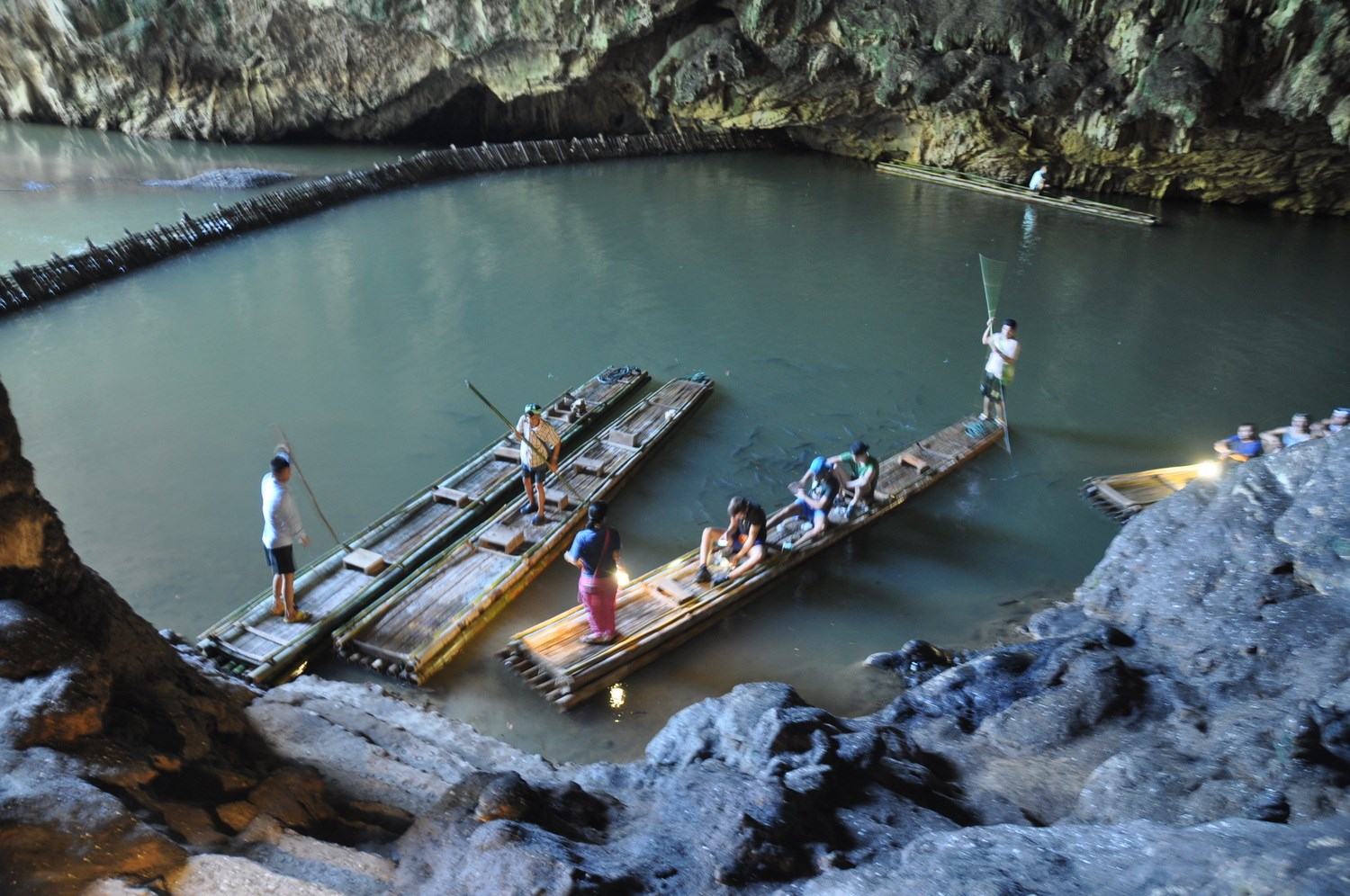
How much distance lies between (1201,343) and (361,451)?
42.1ft

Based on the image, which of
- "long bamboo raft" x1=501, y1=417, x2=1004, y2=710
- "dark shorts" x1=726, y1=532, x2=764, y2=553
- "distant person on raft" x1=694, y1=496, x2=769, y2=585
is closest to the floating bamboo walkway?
"long bamboo raft" x1=501, y1=417, x2=1004, y2=710

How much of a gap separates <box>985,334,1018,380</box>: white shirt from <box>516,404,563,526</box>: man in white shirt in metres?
5.79

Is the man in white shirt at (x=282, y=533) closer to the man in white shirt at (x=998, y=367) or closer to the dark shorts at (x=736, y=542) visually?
the dark shorts at (x=736, y=542)

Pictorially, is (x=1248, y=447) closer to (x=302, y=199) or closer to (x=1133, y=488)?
(x=1133, y=488)

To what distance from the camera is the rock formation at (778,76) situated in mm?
17266

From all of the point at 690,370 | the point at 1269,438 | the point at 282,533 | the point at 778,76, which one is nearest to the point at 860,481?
the point at 690,370

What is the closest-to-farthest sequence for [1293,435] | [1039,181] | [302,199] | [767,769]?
[767,769]
[1293,435]
[302,199]
[1039,181]

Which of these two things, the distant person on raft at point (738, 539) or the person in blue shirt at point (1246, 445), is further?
the person in blue shirt at point (1246, 445)

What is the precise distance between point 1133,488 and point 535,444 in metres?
6.85

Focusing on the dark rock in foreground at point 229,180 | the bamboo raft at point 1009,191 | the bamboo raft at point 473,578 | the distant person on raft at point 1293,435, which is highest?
the dark rock in foreground at point 229,180

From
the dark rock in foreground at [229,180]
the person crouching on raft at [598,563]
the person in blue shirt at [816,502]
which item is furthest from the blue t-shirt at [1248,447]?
the dark rock in foreground at [229,180]

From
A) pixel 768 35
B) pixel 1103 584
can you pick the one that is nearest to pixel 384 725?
pixel 1103 584

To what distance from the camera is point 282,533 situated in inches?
270

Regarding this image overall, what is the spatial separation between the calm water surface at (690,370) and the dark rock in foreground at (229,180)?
4.23 feet
